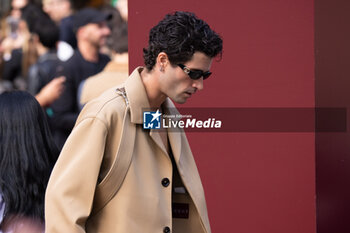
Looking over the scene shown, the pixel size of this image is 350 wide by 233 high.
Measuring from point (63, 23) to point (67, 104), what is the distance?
307cm

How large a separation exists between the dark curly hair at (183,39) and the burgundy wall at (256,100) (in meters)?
1.46

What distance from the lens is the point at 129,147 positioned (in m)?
3.04

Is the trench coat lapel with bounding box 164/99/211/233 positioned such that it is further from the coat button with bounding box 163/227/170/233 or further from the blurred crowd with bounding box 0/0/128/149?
the blurred crowd with bounding box 0/0/128/149

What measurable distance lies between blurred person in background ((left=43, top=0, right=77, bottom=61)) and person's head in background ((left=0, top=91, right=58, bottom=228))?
3.88m

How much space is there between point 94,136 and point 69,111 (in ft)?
11.4

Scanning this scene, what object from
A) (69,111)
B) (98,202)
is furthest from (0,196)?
(69,111)

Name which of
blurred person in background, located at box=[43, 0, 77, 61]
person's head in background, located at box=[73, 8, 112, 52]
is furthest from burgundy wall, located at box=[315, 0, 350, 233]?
blurred person in background, located at box=[43, 0, 77, 61]

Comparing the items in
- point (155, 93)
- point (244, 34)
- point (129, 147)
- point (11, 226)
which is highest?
point (244, 34)

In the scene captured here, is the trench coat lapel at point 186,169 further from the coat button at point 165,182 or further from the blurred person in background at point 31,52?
the blurred person in background at point 31,52

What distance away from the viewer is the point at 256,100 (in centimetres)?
459

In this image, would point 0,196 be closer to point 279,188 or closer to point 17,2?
point 279,188

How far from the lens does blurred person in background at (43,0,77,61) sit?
28.4 ft

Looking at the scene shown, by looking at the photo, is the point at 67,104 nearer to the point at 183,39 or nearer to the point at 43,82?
the point at 43,82

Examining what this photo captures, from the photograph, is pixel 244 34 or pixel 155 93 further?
pixel 244 34
